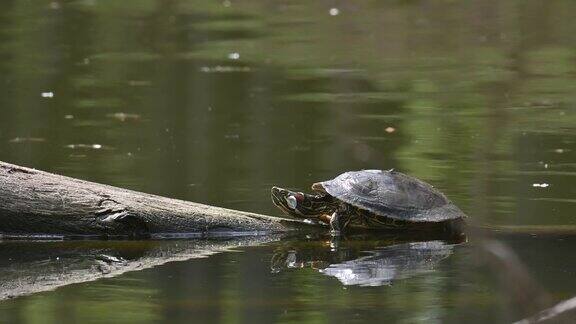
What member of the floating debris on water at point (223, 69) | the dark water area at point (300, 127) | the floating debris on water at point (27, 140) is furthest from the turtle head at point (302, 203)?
the floating debris on water at point (223, 69)

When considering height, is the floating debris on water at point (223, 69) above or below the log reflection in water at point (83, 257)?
above

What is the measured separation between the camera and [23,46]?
1547 centimetres

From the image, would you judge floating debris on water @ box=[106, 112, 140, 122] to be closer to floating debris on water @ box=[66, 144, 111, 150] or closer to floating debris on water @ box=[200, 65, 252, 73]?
floating debris on water @ box=[66, 144, 111, 150]

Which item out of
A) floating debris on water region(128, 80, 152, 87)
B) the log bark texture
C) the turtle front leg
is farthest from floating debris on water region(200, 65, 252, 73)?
the log bark texture

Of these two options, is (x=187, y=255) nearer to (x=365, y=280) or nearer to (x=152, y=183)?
(x=365, y=280)

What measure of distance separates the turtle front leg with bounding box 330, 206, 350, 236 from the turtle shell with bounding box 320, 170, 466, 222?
0.11m

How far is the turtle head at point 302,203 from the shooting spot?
6.51 meters

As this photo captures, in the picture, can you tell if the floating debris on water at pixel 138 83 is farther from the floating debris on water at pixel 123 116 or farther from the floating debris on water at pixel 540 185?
the floating debris on water at pixel 540 185

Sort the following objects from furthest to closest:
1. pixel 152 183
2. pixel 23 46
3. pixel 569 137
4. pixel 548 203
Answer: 1. pixel 23 46
2. pixel 569 137
3. pixel 152 183
4. pixel 548 203

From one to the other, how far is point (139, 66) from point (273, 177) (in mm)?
6131

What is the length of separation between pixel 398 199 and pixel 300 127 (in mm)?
3550

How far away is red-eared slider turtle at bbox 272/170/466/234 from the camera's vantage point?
252 inches

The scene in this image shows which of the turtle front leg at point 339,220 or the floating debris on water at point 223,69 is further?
the floating debris on water at point 223,69

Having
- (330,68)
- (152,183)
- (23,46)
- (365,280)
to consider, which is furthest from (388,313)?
(23,46)
